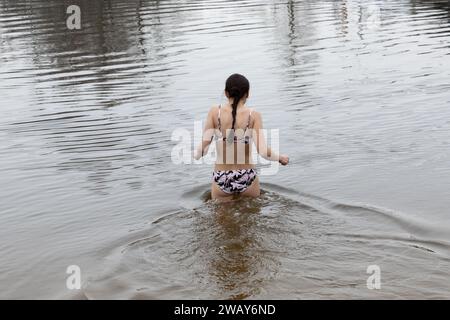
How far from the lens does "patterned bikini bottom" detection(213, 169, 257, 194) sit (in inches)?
336

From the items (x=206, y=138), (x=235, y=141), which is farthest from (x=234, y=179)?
(x=206, y=138)

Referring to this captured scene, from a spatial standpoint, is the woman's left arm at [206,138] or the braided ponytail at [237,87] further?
the woman's left arm at [206,138]

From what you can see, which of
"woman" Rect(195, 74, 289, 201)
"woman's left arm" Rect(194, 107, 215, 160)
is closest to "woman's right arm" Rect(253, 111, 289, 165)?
"woman" Rect(195, 74, 289, 201)

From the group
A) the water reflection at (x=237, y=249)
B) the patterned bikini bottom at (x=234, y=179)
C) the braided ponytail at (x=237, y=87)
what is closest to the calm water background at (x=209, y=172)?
the water reflection at (x=237, y=249)

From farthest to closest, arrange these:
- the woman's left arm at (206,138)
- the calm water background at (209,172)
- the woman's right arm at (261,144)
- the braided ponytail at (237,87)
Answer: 1. the woman's left arm at (206,138)
2. the woman's right arm at (261,144)
3. the braided ponytail at (237,87)
4. the calm water background at (209,172)

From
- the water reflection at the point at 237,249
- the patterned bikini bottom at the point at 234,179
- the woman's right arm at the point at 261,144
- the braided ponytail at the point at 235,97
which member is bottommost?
the water reflection at the point at 237,249

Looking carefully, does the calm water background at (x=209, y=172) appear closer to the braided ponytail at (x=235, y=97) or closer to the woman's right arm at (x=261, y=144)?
the woman's right arm at (x=261, y=144)

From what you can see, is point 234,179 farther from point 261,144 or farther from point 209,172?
point 209,172

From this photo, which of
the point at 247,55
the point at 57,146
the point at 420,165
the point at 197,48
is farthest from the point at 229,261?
the point at 197,48

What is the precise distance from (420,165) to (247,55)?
10902 mm

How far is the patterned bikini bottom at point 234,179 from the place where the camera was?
28.0ft

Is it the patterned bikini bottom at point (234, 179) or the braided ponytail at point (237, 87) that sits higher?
the braided ponytail at point (237, 87)

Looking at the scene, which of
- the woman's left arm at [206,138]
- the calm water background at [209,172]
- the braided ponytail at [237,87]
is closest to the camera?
the calm water background at [209,172]

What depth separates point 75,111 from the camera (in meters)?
14.6
